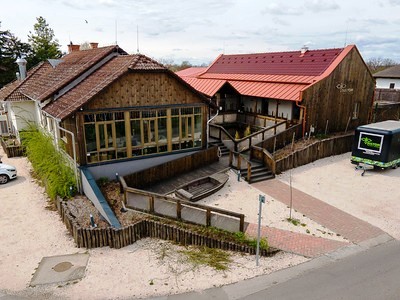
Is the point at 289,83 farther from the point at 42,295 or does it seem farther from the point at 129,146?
the point at 42,295

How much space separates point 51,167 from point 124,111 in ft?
14.9

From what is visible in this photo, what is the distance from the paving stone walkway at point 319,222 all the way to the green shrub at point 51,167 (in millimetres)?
8396

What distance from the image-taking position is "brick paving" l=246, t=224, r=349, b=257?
1083cm

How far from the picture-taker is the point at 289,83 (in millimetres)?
23156

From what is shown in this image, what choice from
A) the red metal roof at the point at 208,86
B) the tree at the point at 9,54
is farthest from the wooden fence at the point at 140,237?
the tree at the point at 9,54

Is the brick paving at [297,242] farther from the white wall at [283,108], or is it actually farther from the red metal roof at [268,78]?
the red metal roof at [268,78]

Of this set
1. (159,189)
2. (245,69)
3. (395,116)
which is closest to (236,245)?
(159,189)

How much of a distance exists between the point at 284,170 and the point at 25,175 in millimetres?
14878

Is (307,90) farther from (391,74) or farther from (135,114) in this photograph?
(391,74)

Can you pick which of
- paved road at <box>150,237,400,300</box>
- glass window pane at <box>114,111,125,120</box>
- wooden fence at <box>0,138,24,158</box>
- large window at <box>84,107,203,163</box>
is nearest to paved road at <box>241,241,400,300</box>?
paved road at <box>150,237,400,300</box>

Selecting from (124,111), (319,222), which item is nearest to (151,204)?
(124,111)

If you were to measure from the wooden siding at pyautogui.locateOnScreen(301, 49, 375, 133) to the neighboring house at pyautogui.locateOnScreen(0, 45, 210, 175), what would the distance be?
8196mm

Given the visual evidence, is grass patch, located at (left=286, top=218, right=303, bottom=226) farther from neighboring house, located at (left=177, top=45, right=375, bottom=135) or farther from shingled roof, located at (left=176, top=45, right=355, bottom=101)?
shingled roof, located at (left=176, top=45, right=355, bottom=101)

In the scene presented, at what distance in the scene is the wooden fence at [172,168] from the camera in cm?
1482
